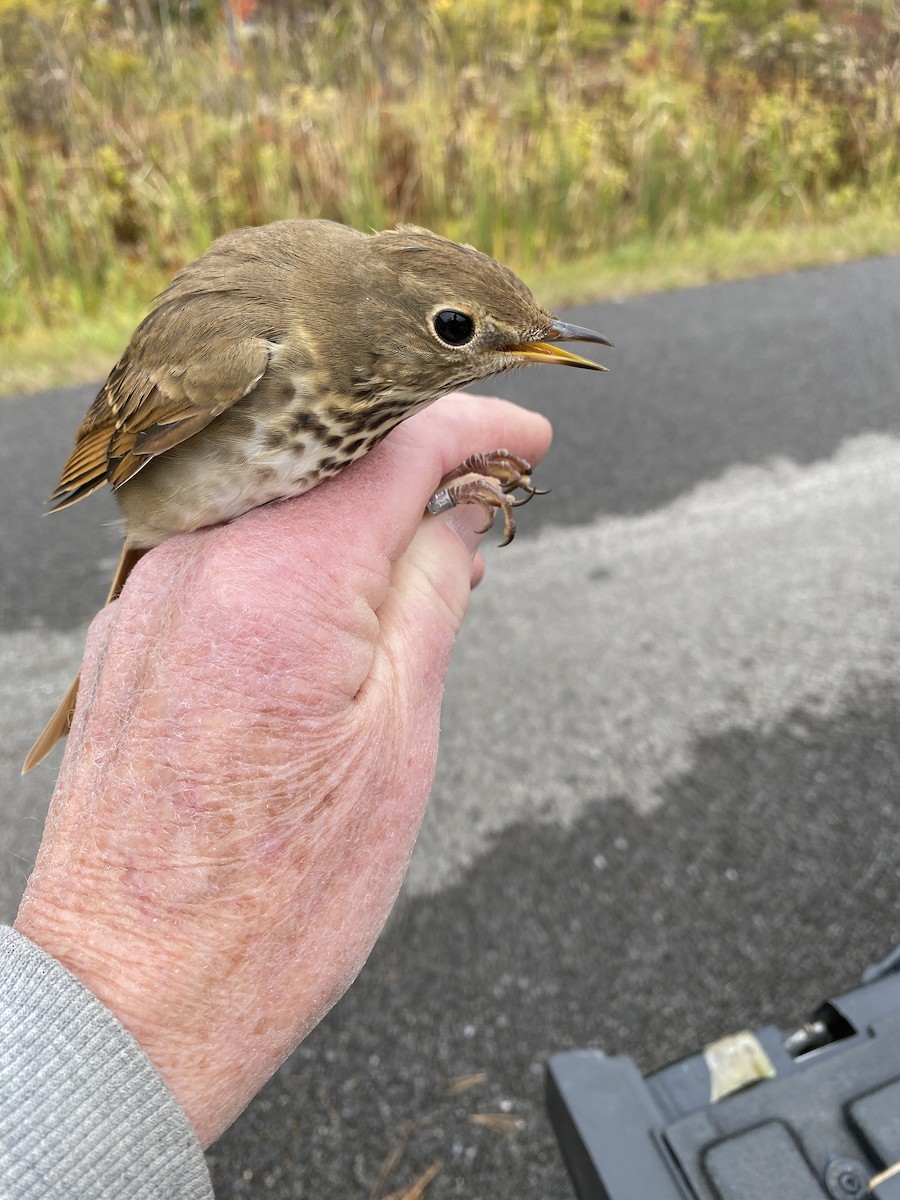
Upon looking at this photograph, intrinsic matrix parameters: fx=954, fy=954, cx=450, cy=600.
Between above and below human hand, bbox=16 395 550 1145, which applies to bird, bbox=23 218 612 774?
above

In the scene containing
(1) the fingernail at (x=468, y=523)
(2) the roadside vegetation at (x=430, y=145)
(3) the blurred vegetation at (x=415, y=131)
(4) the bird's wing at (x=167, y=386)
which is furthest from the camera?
(3) the blurred vegetation at (x=415, y=131)

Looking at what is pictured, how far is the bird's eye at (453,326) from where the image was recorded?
67.1 inches

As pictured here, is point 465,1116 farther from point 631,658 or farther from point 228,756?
point 631,658

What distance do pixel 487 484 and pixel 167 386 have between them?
0.63m

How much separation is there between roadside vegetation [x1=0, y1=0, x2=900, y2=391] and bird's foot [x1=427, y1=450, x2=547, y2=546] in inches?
140

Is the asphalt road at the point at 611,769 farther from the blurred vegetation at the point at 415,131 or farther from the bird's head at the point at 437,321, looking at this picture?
the blurred vegetation at the point at 415,131

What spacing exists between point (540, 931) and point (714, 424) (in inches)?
110

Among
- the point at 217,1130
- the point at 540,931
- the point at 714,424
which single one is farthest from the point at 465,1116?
the point at 714,424

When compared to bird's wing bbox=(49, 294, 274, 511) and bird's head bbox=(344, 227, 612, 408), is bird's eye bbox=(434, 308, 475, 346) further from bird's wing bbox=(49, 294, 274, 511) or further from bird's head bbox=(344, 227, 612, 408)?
bird's wing bbox=(49, 294, 274, 511)

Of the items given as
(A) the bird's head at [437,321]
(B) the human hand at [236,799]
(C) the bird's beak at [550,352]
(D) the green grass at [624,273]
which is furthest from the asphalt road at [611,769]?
(C) the bird's beak at [550,352]

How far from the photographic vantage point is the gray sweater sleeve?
1041 millimetres

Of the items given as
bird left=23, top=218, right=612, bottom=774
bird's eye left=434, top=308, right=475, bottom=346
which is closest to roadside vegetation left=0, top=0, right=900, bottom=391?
bird left=23, top=218, right=612, bottom=774

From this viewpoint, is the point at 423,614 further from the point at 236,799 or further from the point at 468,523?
the point at 236,799

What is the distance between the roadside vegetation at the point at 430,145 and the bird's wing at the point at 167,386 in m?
3.17
